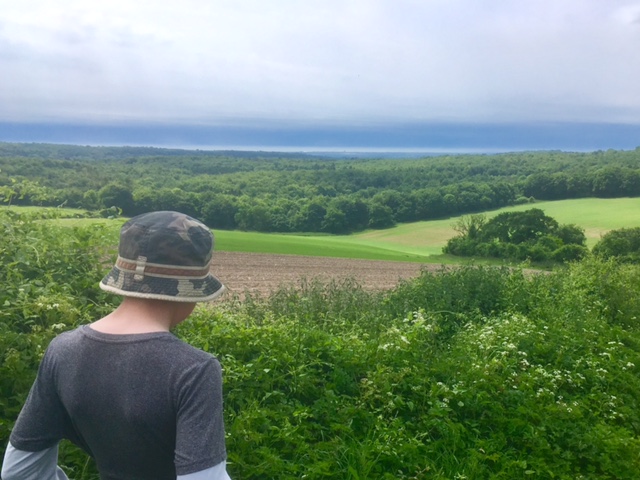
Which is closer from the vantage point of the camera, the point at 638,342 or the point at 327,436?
the point at 327,436

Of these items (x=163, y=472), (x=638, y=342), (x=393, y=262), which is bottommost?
(x=393, y=262)

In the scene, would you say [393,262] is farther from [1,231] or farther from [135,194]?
[1,231]

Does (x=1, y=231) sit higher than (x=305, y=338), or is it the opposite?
(x=1, y=231)

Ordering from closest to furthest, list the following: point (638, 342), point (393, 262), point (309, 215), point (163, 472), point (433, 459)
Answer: point (163, 472)
point (433, 459)
point (638, 342)
point (393, 262)
point (309, 215)

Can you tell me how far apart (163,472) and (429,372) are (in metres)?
4.44

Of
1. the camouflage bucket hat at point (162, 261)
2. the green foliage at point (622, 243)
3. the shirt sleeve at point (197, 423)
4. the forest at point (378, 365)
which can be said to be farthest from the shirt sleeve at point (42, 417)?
the green foliage at point (622, 243)

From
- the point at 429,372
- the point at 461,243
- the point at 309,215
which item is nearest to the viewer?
the point at 429,372

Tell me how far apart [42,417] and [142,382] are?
0.45 meters

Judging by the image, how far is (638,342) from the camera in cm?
843

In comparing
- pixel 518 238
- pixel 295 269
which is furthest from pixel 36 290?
pixel 518 238

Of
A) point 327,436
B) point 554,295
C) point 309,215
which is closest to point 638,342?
point 554,295

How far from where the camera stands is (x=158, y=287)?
5.53 feet

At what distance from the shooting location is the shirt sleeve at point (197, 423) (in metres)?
1.55

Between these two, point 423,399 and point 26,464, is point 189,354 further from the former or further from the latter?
point 423,399
